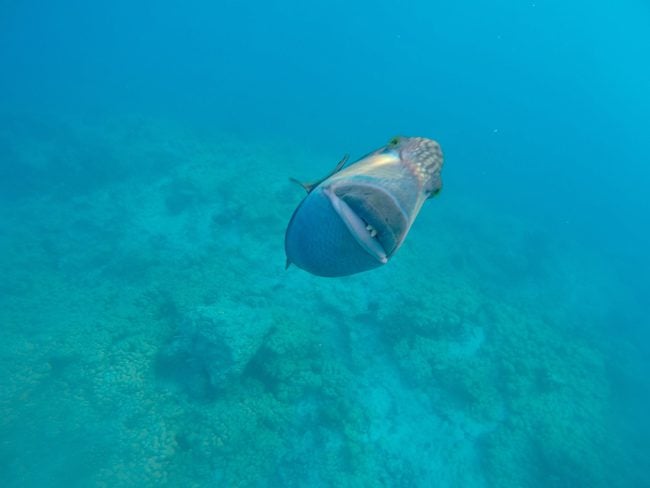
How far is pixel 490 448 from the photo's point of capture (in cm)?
920

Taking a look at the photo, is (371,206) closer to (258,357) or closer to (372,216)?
(372,216)

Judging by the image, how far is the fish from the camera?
1.18 m

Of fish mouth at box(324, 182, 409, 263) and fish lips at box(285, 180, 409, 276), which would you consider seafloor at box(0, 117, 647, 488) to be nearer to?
fish lips at box(285, 180, 409, 276)

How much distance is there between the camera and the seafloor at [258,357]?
724cm

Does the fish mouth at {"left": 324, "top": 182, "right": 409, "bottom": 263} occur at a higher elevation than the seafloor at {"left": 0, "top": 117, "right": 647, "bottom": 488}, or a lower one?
higher

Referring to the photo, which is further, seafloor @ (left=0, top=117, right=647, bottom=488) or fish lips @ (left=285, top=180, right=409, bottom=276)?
seafloor @ (left=0, top=117, right=647, bottom=488)

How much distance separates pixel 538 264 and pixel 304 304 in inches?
575

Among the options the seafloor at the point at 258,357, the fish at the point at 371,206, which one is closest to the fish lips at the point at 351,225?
the fish at the point at 371,206

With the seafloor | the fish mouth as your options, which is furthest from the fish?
the seafloor

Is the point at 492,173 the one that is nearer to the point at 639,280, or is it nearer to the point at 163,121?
the point at 639,280

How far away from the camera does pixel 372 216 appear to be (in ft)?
3.92

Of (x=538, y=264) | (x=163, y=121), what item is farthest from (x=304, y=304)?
(x=163, y=121)

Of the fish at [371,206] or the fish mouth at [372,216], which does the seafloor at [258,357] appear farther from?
the fish mouth at [372,216]

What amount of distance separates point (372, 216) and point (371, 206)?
34mm
